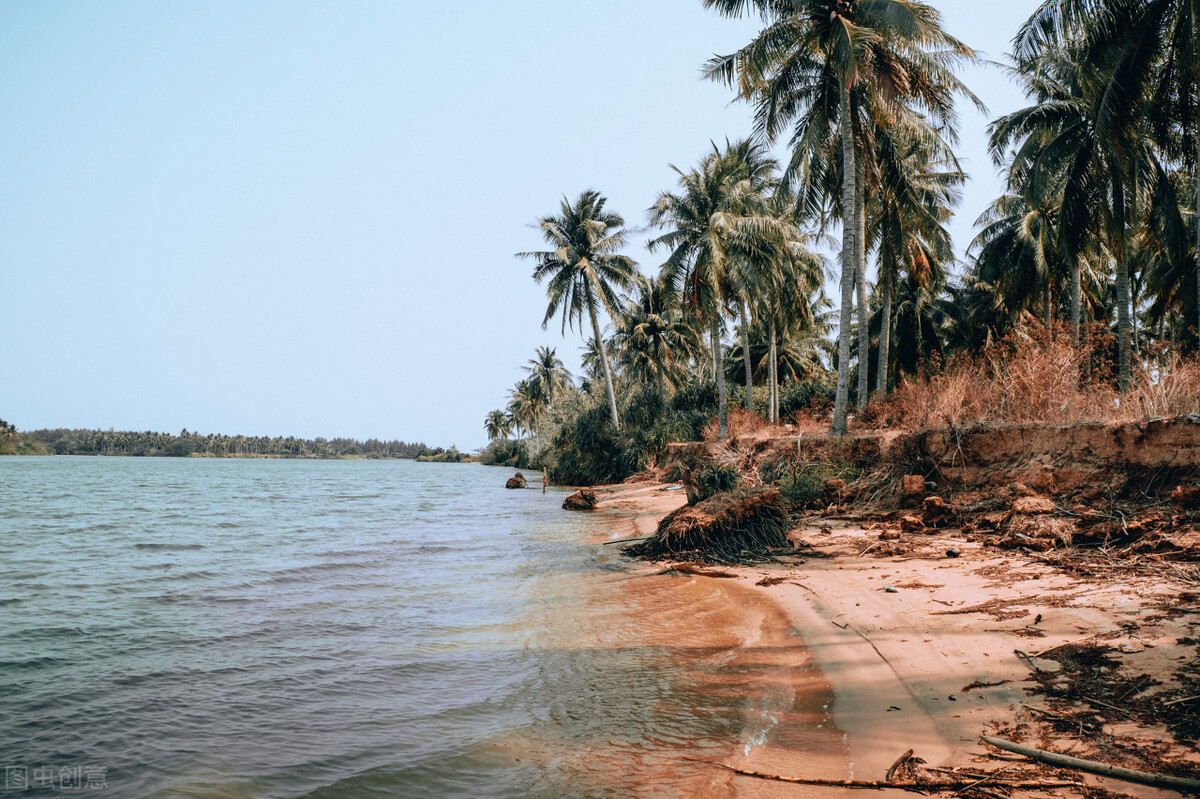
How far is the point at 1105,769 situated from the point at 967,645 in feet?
6.25

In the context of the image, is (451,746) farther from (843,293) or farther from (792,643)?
(843,293)

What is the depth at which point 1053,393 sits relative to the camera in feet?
31.4

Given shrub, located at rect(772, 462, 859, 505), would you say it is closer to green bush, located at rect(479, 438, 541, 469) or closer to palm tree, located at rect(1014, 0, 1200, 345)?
palm tree, located at rect(1014, 0, 1200, 345)

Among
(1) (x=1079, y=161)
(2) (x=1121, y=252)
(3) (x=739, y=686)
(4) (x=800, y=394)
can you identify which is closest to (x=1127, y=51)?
(1) (x=1079, y=161)

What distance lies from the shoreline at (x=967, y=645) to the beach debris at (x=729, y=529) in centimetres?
194

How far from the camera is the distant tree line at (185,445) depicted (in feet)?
426

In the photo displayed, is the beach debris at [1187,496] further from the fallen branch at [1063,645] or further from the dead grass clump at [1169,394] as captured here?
the fallen branch at [1063,645]

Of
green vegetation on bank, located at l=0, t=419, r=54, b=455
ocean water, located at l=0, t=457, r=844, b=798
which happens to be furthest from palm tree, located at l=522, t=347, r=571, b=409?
green vegetation on bank, located at l=0, t=419, r=54, b=455

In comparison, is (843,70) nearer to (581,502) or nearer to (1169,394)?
(1169,394)

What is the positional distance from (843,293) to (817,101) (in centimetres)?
517

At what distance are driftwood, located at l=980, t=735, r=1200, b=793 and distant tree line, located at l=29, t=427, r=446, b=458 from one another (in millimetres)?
140912

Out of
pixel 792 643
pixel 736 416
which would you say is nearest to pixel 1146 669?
pixel 792 643

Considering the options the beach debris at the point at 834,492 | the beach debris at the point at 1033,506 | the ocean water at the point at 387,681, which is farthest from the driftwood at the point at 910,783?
the beach debris at the point at 834,492

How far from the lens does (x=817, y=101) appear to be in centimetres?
1625
